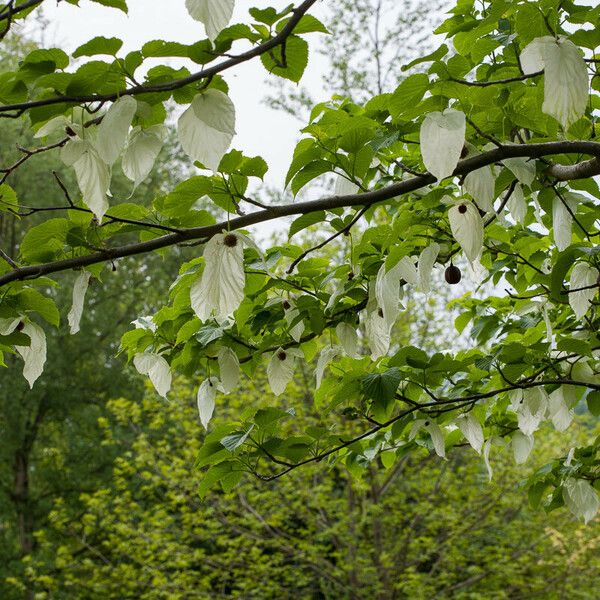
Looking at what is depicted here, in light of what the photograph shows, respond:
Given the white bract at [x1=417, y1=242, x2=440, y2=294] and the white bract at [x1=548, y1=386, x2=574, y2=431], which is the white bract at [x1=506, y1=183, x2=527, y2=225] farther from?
the white bract at [x1=548, y1=386, x2=574, y2=431]

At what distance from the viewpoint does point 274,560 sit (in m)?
5.49

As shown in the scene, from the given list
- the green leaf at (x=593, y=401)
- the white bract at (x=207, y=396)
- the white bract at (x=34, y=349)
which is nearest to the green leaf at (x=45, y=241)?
the white bract at (x=34, y=349)

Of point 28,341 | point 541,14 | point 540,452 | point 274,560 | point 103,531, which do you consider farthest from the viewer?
point 103,531

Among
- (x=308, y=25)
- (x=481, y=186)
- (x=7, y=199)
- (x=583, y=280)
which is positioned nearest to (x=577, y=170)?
(x=481, y=186)

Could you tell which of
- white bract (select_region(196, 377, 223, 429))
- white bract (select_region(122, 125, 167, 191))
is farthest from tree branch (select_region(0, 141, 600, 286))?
white bract (select_region(196, 377, 223, 429))

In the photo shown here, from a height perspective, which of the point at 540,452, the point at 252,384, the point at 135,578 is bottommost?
the point at 135,578

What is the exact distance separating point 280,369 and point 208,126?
81 centimetres

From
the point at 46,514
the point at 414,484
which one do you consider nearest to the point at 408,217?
the point at 414,484

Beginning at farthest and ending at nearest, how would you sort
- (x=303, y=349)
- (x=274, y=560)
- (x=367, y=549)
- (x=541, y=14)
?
(x=367, y=549)
(x=274, y=560)
(x=303, y=349)
(x=541, y=14)

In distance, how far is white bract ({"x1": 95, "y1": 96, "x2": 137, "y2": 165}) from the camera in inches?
34.7

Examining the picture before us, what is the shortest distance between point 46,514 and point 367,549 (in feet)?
13.6

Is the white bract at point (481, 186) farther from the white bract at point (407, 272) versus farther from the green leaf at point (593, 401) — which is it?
the green leaf at point (593, 401)

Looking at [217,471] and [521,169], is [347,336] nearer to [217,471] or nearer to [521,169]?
[217,471]

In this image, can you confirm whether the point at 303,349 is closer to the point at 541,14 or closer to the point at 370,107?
the point at 370,107
